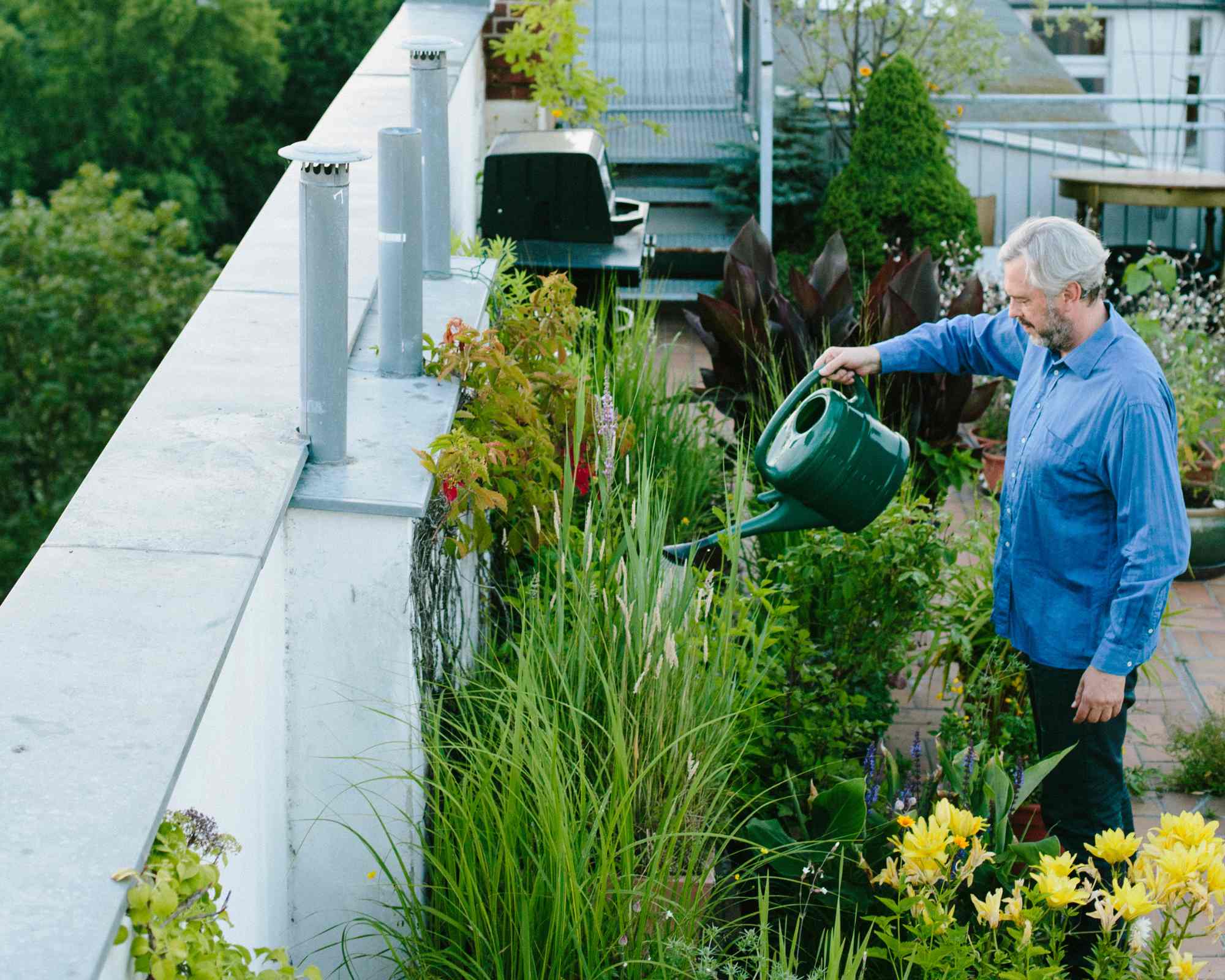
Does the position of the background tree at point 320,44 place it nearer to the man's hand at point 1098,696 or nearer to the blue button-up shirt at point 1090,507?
the blue button-up shirt at point 1090,507

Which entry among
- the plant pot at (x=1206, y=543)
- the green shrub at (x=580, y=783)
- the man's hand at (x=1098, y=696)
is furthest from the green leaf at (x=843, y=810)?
the plant pot at (x=1206, y=543)

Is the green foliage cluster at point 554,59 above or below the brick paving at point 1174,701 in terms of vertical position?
above

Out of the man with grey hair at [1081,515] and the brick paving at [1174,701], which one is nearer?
the man with grey hair at [1081,515]

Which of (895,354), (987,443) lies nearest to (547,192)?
(987,443)

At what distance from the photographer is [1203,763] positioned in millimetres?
4035

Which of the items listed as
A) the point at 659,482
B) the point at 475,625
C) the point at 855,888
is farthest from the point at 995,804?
the point at 659,482

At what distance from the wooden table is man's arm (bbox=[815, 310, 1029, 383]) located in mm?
5619

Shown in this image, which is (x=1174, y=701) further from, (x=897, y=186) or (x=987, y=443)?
(x=897, y=186)

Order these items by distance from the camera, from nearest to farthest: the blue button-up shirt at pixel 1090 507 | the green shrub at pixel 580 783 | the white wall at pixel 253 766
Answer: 1. the white wall at pixel 253 766
2. the green shrub at pixel 580 783
3. the blue button-up shirt at pixel 1090 507

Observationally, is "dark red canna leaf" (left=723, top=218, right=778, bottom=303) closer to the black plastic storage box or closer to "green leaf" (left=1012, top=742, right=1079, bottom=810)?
the black plastic storage box

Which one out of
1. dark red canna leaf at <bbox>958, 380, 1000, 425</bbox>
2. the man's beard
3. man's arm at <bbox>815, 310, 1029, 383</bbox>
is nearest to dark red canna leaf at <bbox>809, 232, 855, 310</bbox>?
dark red canna leaf at <bbox>958, 380, 1000, 425</bbox>

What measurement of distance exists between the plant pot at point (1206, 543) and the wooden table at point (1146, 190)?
3483 millimetres

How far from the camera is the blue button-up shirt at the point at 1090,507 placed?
9.00 ft

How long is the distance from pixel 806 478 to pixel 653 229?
5.75 m
